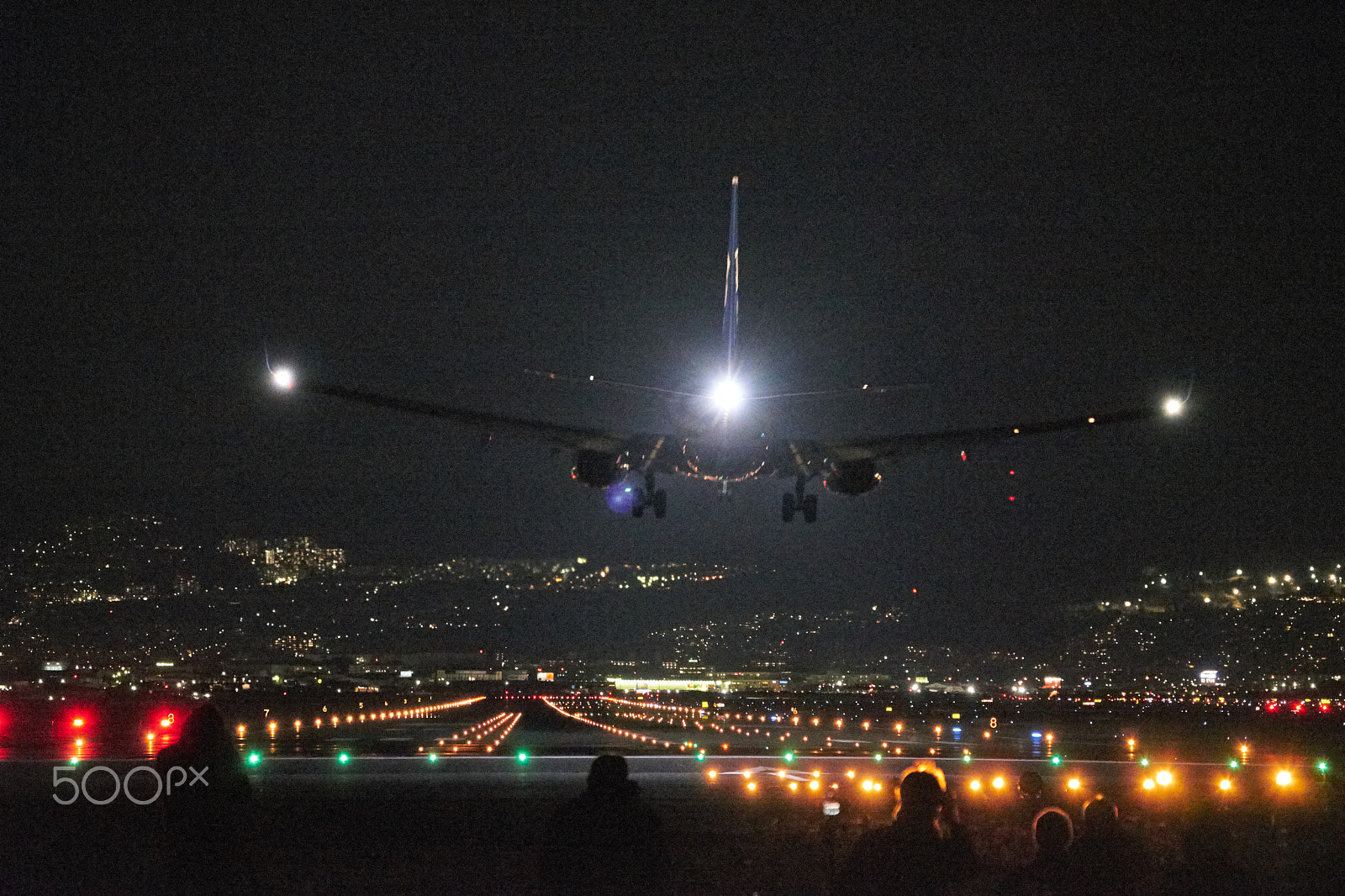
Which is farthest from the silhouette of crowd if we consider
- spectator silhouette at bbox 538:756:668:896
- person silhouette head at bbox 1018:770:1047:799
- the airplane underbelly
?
the airplane underbelly

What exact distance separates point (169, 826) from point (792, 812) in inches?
332

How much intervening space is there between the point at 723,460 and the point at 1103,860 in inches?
1170

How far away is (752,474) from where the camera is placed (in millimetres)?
42312

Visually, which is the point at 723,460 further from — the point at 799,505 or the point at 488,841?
the point at 488,841

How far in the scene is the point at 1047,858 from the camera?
11.5 metres

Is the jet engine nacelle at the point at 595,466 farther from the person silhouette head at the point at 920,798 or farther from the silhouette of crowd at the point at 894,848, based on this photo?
the person silhouette head at the point at 920,798

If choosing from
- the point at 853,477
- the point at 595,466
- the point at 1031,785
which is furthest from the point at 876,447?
the point at 1031,785

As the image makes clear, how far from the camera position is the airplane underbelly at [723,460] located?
40656 mm

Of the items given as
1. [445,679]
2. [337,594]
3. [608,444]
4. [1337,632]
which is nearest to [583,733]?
[608,444]

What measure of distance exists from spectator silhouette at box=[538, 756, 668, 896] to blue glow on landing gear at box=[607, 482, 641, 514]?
106 ft

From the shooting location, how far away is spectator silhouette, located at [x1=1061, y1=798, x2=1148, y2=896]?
11.3 m

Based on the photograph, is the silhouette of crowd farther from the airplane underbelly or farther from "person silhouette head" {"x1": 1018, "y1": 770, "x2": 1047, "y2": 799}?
the airplane underbelly

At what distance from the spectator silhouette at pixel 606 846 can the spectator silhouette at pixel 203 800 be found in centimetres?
406

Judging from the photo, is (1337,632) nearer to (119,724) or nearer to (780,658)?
(780,658)
